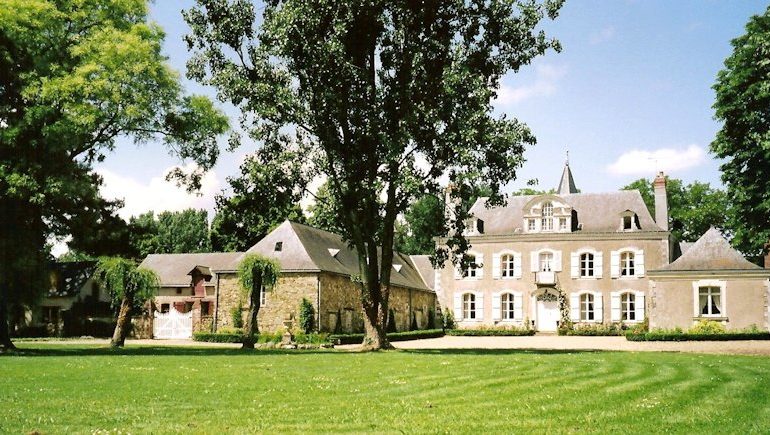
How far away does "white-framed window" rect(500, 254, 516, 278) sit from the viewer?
42909mm

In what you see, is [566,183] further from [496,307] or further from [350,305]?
[350,305]

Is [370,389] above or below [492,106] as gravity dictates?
below

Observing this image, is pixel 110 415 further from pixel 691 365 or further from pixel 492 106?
pixel 492 106

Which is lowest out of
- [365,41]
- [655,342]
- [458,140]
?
[655,342]

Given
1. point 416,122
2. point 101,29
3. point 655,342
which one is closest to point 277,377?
point 416,122

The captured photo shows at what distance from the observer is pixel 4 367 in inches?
545

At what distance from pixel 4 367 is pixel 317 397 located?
26.7ft

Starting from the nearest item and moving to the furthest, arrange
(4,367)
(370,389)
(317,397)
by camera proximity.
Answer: (317,397) < (370,389) < (4,367)

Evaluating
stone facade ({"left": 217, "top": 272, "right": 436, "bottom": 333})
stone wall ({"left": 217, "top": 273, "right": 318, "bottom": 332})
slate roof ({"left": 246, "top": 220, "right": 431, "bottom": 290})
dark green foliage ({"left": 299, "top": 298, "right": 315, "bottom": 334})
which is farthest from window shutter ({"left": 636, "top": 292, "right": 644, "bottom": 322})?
dark green foliage ({"left": 299, "top": 298, "right": 315, "bottom": 334})

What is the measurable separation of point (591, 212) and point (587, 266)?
3.32m

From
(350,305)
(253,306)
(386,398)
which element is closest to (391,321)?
(350,305)

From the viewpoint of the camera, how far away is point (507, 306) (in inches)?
1687

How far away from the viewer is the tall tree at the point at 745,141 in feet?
95.1

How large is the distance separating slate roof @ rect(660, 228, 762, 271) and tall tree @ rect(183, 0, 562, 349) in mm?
15830
